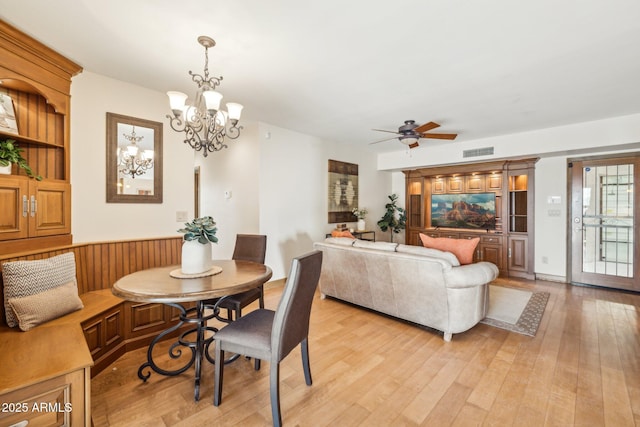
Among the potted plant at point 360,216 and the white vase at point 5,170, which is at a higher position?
the white vase at point 5,170

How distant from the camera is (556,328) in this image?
303 cm

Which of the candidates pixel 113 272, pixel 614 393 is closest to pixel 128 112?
pixel 113 272

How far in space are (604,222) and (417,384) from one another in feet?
15.7

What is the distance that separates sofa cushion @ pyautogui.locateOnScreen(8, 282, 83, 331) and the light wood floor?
23.1 inches

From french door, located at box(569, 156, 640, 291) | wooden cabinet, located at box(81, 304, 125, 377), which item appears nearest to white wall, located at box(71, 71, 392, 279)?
wooden cabinet, located at box(81, 304, 125, 377)

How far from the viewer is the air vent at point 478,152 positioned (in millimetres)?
5204

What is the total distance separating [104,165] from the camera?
9.29 feet

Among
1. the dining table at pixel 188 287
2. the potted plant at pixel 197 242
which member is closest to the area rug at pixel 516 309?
the dining table at pixel 188 287

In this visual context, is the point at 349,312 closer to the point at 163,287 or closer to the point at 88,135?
the point at 163,287

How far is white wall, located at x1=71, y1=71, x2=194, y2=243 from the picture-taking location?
8.82 feet

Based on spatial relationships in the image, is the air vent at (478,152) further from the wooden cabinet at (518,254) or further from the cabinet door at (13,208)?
the cabinet door at (13,208)

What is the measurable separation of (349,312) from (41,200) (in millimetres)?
3260

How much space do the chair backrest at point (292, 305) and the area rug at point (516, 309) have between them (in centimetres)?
250

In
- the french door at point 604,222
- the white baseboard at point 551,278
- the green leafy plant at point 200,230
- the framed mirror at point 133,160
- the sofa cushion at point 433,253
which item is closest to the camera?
the green leafy plant at point 200,230
